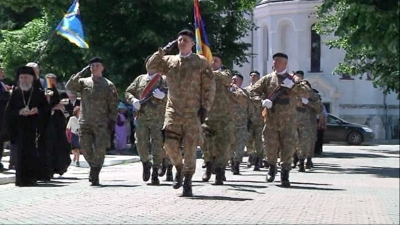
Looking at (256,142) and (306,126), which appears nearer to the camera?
(306,126)

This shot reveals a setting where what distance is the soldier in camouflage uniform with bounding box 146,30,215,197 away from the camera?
467 inches

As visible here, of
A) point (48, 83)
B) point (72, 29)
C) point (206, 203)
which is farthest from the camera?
point (72, 29)

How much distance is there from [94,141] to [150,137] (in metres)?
0.88

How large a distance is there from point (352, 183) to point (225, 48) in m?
16.8

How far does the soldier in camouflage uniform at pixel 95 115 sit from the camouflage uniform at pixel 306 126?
603 cm

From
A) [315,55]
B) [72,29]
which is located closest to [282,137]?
[72,29]

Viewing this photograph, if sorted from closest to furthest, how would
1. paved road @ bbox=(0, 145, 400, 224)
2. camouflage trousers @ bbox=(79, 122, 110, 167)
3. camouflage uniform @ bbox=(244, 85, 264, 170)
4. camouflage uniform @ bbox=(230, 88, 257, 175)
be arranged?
paved road @ bbox=(0, 145, 400, 224) < camouflage trousers @ bbox=(79, 122, 110, 167) < camouflage uniform @ bbox=(230, 88, 257, 175) < camouflage uniform @ bbox=(244, 85, 264, 170)

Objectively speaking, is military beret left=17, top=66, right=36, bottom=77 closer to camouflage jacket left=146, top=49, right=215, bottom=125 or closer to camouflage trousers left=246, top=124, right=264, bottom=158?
camouflage jacket left=146, top=49, right=215, bottom=125

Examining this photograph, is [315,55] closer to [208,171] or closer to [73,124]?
[73,124]

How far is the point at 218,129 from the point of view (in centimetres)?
1453

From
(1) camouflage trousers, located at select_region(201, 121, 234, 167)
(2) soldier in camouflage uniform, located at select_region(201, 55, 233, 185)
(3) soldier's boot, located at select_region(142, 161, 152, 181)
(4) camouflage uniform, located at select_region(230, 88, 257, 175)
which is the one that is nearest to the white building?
(4) camouflage uniform, located at select_region(230, 88, 257, 175)

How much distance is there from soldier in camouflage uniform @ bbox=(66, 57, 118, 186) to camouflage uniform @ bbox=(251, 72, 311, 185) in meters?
2.34

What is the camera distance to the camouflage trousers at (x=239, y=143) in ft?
57.8

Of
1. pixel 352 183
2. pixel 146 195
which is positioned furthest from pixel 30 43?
pixel 146 195
